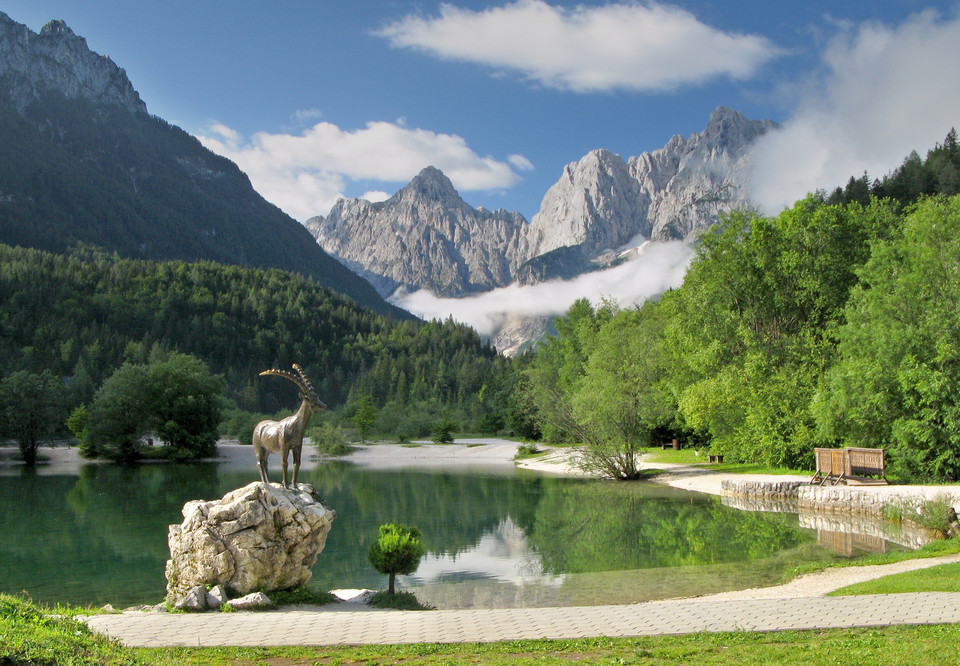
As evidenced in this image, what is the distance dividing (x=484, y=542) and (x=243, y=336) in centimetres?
12940

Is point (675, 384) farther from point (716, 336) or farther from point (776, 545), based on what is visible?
point (776, 545)

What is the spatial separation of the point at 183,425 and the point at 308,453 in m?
14.7

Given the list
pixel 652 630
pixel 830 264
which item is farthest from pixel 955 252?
pixel 652 630

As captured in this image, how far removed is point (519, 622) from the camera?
9.62 meters

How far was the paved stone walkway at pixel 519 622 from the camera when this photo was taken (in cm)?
856

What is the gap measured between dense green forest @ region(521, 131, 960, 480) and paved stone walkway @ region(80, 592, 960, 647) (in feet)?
57.9

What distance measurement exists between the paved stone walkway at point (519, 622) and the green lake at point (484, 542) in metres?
3.76

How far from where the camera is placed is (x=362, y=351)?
156m

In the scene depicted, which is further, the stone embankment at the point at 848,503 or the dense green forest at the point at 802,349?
the dense green forest at the point at 802,349

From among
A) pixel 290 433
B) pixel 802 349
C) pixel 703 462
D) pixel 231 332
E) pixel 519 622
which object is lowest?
pixel 703 462

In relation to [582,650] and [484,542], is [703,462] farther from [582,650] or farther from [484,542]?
[582,650]

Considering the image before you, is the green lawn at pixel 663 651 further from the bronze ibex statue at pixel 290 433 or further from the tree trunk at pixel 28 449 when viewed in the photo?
the tree trunk at pixel 28 449

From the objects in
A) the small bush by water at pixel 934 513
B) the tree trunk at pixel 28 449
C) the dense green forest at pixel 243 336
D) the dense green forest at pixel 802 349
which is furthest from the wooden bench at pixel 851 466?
the dense green forest at pixel 243 336

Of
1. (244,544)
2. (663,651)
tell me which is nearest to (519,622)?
(663,651)
